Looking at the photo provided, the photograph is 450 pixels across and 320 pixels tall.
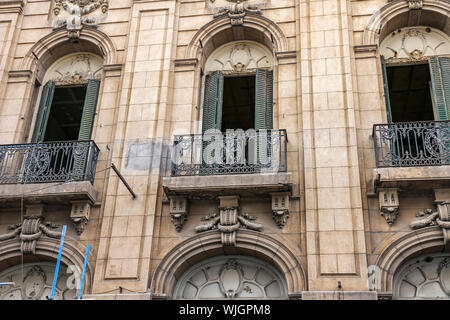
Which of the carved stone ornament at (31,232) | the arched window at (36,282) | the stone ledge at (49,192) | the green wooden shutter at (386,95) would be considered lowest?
the arched window at (36,282)

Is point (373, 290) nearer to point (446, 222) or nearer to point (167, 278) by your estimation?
point (446, 222)

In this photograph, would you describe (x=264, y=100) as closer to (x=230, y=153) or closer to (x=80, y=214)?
(x=230, y=153)

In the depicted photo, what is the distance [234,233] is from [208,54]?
4901 mm

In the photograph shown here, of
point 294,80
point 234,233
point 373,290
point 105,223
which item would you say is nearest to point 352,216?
point 373,290

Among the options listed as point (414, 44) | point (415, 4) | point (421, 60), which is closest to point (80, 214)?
point (421, 60)

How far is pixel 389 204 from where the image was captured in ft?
34.1

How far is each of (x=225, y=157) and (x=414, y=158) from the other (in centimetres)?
366

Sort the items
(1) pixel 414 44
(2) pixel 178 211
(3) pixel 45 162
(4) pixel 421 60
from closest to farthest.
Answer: (2) pixel 178 211, (3) pixel 45 162, (4) pixel 421 60, (1) pixel 414 44

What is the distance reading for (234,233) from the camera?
10.7 m

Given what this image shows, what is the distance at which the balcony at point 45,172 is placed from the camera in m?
11.2

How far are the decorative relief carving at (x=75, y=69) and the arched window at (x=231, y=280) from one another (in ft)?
18.5

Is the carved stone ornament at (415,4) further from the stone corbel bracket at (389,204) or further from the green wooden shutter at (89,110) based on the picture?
the green wooden shutter at (89,110)

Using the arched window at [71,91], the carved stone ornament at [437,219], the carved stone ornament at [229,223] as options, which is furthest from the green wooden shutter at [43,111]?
the carved stone ornament at [437,219]
